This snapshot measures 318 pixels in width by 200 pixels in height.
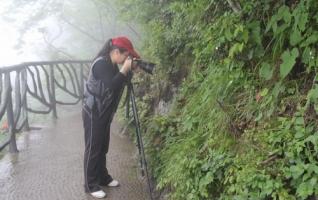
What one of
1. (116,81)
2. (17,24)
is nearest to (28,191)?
(116,81)

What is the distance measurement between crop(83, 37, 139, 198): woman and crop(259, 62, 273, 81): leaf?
1.59 m

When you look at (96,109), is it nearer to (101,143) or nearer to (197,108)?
(101,143)

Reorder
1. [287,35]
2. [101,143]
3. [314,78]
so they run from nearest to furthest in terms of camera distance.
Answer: [314,78] → [287,35] → [101,143]

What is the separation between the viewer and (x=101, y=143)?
4637 millimetres

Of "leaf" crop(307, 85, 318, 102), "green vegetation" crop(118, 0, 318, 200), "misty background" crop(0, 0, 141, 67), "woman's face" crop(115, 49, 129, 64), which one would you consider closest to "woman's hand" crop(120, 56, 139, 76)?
"woman's face" crop(115, 49, 129, 64)

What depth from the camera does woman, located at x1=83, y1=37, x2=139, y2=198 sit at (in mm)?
4348

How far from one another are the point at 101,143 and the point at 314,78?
253 cm

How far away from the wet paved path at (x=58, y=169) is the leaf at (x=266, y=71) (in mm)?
2087

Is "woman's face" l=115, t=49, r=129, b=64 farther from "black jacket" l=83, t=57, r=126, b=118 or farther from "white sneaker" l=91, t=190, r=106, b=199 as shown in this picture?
"white sneaker" l=91, t=190, r=106, b=199

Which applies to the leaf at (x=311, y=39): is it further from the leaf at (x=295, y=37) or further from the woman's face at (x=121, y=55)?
the woman's face at (x=121, y=55)

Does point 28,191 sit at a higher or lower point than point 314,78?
lower

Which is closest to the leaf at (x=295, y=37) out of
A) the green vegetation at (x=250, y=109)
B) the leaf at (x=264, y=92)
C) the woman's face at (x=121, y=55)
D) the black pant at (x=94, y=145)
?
the green vegetation at (x=250, y=109)

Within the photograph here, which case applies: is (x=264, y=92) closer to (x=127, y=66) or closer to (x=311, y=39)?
(x=311, y=39)

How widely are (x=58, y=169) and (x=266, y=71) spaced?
3.46 meters
